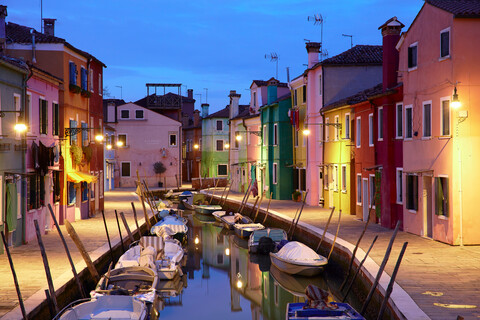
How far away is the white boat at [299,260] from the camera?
2045 centimetres

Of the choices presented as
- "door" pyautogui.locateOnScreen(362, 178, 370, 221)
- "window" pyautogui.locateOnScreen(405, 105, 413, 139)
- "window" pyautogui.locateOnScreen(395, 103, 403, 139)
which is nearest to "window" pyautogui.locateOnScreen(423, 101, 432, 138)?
"window" pyautogui.locateOnScreen(405, 105, 413, 139)

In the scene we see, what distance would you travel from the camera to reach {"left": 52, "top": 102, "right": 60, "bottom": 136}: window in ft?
87.4

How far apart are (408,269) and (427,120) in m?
7.66

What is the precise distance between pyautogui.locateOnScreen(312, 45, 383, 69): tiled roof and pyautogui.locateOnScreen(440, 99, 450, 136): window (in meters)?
14.3

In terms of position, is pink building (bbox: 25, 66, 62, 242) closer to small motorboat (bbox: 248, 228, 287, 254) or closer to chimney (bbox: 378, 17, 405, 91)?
small motorboat (bbox: 248, 228, 287, 254)

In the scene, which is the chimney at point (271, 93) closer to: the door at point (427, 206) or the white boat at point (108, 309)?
the door at point (427, 206)

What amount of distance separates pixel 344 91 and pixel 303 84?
4328mm

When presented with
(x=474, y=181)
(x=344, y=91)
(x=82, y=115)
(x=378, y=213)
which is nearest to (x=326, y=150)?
(x=344, y=91)

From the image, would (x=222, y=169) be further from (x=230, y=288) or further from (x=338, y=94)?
(x=230, y=288)

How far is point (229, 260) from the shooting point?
27594mm

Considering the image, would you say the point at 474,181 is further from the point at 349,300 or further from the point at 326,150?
the point at 326,150

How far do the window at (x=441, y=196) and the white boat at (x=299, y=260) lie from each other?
4.27 metres

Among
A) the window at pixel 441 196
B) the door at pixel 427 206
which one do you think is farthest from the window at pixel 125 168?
the window at pixel 441 196

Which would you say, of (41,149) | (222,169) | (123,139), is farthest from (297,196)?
(222,169)
